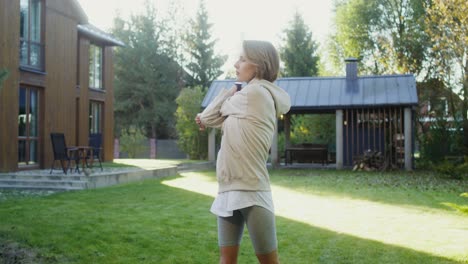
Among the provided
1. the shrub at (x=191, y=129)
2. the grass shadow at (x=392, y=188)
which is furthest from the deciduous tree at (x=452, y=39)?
the shrub at (x=191, y=129)

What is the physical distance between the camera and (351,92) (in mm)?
18906

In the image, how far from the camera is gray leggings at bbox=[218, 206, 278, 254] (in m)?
2.64

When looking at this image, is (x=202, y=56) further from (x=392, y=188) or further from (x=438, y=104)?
(x=392, y=188)

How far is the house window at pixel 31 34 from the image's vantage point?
1445 cm

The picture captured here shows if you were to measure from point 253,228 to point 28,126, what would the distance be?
43.3ft

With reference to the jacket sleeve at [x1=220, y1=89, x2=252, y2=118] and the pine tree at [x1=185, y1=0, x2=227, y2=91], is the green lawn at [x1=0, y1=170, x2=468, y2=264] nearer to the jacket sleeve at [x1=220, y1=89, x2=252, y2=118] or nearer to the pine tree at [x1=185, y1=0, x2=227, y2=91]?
the jacket sleeve at [x1=220, y1=89, x2=252, y2=118]

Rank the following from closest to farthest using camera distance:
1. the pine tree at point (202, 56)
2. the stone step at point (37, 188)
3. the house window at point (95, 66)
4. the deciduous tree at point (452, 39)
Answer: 1. the stone step at point (37, 188)
2. the deciduous tree at point (452, 39)
3. the house window at point (95, 66)
4. the pine tree at point (202, 56)

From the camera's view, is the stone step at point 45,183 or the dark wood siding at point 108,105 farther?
the dark wood siding at point 108,105

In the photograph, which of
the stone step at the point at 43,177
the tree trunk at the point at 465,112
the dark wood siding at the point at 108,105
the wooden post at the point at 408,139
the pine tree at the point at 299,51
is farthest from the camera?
the pine tree at the point at 299,51

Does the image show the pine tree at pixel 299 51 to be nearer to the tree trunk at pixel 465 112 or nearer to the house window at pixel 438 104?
the house window at pixel 438 104

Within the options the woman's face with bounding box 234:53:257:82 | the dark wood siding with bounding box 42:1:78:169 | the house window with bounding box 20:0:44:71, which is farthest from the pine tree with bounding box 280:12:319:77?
the woman's face with bounding box 234:53:257:82

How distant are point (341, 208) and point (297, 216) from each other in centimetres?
123

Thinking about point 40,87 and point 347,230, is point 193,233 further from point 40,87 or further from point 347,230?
point 40,87

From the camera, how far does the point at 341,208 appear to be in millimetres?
8594
